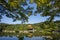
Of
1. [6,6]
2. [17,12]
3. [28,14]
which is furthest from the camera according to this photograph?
[28,14]

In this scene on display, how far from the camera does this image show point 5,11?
550cm

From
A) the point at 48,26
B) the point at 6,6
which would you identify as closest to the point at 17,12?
the point at 6,6

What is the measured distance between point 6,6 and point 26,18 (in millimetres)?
746

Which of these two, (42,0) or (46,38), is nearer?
(42,0)

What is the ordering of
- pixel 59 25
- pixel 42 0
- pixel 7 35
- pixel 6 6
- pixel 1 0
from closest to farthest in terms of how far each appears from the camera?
1. pixel 42 0
2. pixel 1 0
3. pixel 6 6
4. pixel 59 25
5. pixel 7 35

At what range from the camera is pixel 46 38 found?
23.8ft

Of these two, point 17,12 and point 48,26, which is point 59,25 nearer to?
point 48,26

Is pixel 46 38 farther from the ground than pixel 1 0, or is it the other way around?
pixel 1 0

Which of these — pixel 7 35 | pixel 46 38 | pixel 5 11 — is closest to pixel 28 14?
pixel 5 11

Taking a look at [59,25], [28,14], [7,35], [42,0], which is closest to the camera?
[42,0]

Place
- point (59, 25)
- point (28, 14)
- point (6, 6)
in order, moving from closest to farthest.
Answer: point (6, 6)
point (28, 14)
point (59, 25)

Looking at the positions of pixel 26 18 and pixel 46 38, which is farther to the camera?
pixel 46 38

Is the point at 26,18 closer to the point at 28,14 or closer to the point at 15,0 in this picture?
the point at 28,14

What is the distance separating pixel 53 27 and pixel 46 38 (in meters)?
1.25
